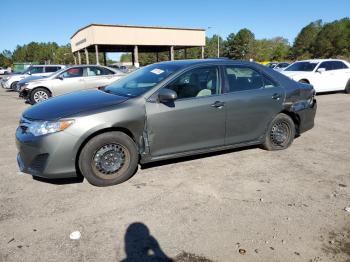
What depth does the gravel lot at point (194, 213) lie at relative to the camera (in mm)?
2926

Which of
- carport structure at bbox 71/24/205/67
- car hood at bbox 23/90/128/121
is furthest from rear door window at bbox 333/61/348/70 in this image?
carport structure at bbox 71/24/205/67

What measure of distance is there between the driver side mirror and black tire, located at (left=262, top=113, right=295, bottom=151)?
6.71ft

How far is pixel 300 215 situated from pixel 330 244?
527 mm

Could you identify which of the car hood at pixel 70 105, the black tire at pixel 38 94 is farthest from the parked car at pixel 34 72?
the car hood at pixel 70 105

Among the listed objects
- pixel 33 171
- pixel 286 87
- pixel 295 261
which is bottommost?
pixel 295 261

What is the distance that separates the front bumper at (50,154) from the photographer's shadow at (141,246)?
1230 mm

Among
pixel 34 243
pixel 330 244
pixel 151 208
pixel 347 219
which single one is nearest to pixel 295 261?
pixel 330 244

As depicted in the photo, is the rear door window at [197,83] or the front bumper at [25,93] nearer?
the rear door window at [197,83]

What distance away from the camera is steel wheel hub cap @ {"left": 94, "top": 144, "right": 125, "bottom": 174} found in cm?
416

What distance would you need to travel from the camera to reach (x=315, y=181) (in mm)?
4391

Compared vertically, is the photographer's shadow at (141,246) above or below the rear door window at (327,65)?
below

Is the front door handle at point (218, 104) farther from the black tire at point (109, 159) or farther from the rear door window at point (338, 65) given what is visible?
the rear door window at point (338, 65)

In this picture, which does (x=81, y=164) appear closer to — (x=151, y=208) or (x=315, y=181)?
(x=151, y=208)

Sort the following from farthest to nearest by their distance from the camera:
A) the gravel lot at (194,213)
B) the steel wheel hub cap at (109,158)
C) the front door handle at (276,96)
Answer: the front door handle at (276,96)
the steel wheel hub cap at (109,158)
the gravel lot at (194,213)
